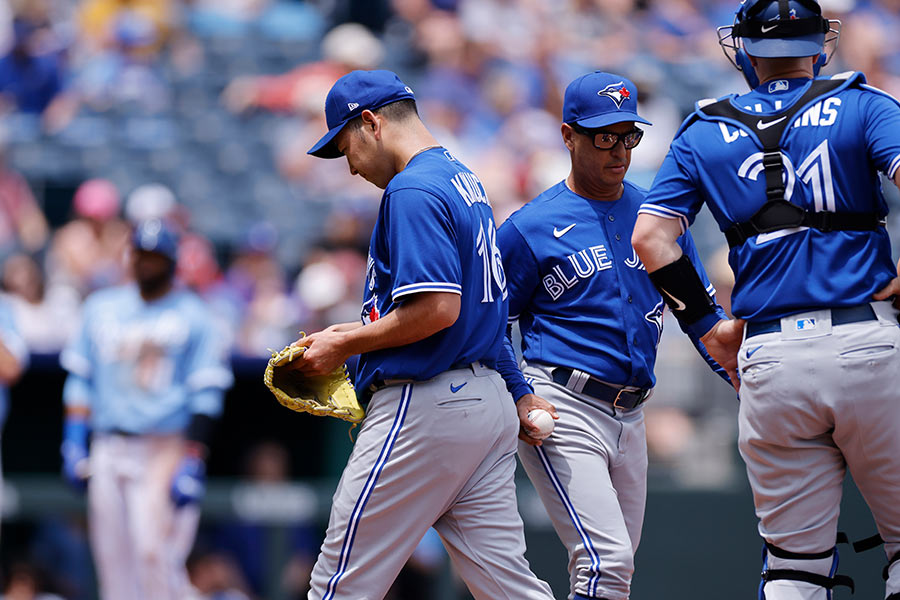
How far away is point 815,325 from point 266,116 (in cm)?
839

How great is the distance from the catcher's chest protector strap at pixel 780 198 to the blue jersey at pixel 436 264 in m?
0.83

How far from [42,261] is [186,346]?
2.64m

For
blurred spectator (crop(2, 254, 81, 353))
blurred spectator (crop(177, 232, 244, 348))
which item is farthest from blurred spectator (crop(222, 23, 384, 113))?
blurred spectator (crop(2, 254, 81, 353))

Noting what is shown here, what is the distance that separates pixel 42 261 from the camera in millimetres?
9305

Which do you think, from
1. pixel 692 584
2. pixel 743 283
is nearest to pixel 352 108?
pixel 743 283

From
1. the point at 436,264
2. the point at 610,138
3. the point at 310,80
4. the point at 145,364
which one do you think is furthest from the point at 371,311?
the point at 310,80

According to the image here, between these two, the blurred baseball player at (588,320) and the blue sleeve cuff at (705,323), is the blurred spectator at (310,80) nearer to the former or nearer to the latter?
the blurred baseball player at (588,320)

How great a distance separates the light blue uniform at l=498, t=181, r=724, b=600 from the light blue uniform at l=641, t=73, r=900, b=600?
0.63 metres

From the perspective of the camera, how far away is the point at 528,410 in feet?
13.6

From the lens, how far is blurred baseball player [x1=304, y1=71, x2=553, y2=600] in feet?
12.1

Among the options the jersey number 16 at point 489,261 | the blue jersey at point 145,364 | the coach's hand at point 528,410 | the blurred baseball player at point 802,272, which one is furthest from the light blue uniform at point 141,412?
the blurred baseball player at point 802,272

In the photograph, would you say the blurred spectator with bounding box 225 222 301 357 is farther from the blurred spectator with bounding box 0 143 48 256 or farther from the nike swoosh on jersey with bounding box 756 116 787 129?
the nike swoosh on jersey with bounding box 756 116 787 129

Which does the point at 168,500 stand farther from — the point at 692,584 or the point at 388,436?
the point at 388,436

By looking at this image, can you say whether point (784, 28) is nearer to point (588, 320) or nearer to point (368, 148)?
point (588, 320)
